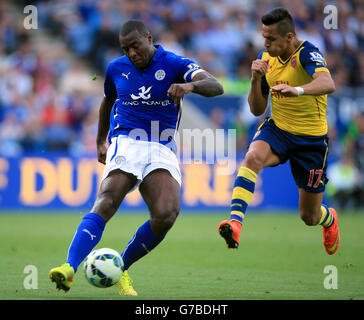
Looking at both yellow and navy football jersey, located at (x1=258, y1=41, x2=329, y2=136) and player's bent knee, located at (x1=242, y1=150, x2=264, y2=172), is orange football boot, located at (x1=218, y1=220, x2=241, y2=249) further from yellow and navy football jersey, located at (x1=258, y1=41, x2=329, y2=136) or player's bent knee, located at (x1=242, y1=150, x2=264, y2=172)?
yellow and navy football jersey, located at (x1=258, y1=41, x2=329, y2=136)

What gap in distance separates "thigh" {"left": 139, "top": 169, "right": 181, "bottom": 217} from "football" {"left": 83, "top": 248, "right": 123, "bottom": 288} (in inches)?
24.4

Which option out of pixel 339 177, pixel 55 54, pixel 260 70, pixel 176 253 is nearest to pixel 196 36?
pixel 55 54

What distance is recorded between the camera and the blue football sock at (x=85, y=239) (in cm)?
566

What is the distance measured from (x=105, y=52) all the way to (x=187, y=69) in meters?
11.7

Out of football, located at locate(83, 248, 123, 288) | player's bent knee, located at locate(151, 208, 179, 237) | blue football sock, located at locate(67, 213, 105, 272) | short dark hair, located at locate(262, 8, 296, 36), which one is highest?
short dark hair, located at locate(262, 8, 296, 36)

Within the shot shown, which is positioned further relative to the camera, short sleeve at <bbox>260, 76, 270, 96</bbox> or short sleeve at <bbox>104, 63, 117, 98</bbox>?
short sleeve at <bbox>260, 76, 270, 96</bbox>

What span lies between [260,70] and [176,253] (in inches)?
148

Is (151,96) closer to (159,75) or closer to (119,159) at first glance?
(159,75)

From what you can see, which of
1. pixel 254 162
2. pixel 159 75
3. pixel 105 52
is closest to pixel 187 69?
pixel 159 75

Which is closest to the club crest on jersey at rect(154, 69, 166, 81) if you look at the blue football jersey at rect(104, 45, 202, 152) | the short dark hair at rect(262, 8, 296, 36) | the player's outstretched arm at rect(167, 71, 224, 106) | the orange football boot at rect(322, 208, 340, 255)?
→ the blue football jersey at rect(104, 45, 202, 152)

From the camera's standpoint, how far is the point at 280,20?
6.62 m

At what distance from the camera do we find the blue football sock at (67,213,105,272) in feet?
18.6

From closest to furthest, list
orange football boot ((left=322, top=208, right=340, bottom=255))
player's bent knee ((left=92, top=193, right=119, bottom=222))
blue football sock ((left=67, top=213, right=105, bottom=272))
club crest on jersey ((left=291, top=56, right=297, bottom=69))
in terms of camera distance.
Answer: blue football sock ((left=67, top=213, right=105, bottom=272)) → player's bent knee ((left=92, top=193, right=119, bottom=222)) → club crest on jersey ((left=291, top=56, right=297, bottom=69)) → orange football boot ((left=322, top=208, right=340, bottom=255))

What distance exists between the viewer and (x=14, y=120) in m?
15.9
